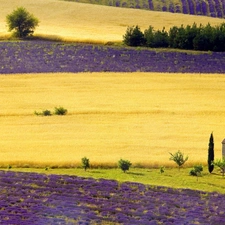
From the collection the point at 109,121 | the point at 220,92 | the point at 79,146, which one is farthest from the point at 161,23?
the point at 79,146

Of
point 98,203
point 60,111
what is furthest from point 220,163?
point 60,111

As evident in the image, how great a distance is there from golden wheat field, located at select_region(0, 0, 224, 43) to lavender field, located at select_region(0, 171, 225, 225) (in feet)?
168

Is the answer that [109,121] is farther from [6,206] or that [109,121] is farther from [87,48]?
[87,48]

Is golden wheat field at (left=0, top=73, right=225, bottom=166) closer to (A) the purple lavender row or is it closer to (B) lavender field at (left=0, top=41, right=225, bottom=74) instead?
(B) lavender field at (left=0, top=41, right=225, bottom=74)

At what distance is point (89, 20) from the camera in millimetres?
108812

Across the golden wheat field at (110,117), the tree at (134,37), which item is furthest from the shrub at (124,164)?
the tree at (134,37)

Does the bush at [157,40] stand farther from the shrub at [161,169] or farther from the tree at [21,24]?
the shrub at [161,169]

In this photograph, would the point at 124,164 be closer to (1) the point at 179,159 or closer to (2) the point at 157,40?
(1) the point at 179,159

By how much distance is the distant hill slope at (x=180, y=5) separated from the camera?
367ft

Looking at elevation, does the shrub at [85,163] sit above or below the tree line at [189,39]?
below

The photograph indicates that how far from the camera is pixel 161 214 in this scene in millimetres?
34312

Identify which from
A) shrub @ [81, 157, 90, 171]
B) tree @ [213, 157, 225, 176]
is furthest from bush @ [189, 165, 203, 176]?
shrub @ [81, 157, 90, 171]

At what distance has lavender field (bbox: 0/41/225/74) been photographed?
7750cm

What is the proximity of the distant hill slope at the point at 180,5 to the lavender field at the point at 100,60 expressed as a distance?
94.6 feet
